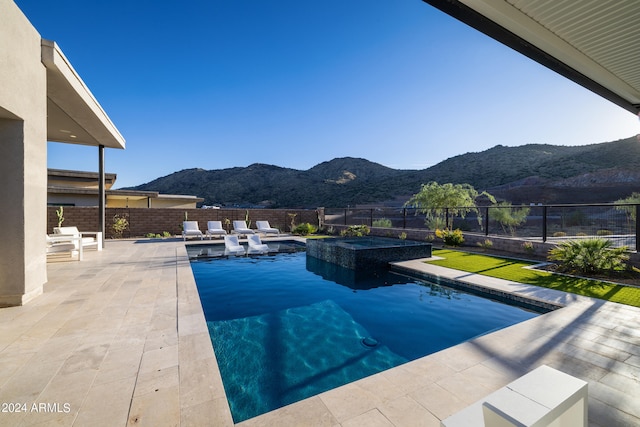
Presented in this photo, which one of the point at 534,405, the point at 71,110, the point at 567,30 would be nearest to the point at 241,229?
the point at 71,110

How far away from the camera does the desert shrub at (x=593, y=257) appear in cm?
594

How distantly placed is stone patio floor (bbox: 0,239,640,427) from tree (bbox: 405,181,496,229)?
309 inches

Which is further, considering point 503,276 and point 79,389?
point 503,276

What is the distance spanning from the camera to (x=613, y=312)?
386 cm

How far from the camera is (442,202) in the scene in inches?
470

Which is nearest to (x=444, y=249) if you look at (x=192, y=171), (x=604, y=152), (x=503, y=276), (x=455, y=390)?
(x=503, y=276)

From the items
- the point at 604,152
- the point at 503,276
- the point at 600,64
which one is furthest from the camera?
the point at 604,152

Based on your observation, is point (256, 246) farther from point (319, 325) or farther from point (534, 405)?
point (534, 405)

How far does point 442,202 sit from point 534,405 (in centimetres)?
1183

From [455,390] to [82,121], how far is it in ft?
32.2

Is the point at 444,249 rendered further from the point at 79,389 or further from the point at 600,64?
the point at 79,389

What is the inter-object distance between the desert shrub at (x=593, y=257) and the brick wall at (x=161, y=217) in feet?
41.2

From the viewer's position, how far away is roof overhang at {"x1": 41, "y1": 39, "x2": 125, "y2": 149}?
4.68m

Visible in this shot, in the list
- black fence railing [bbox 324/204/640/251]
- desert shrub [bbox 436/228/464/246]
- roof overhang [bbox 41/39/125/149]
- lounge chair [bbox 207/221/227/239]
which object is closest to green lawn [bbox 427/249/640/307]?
desert shrub [bbox 436/228/464/246]
